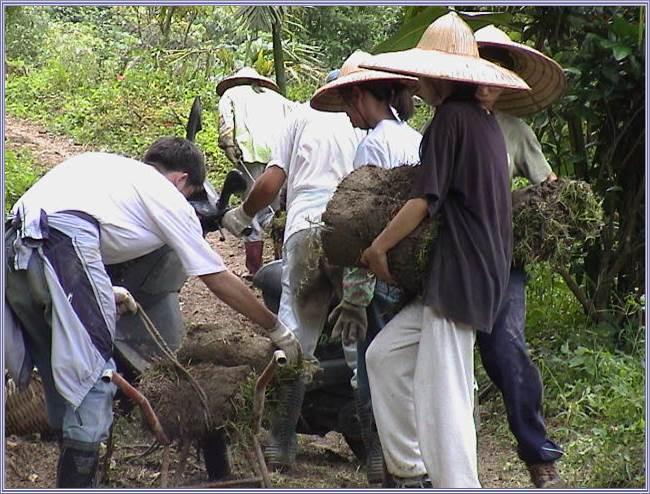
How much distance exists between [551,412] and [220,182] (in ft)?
22.1

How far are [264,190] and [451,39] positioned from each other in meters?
1.71

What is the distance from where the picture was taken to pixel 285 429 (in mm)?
5062

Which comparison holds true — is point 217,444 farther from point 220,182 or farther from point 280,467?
point 220,182

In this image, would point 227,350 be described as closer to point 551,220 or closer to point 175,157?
point 175,157

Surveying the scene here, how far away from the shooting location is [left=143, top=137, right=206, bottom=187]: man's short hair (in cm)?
463

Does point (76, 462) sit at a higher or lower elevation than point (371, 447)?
higher

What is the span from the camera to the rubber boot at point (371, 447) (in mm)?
4961

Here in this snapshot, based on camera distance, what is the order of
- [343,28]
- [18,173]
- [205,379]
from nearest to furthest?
[205,379]
[18,173]
[343,28]

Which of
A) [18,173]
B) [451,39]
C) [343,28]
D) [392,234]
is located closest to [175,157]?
[392,234]

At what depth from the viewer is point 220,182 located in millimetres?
11977

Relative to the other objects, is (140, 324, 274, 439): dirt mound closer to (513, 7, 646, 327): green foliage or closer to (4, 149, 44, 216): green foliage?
(513, 7, 646, 327): green foliage

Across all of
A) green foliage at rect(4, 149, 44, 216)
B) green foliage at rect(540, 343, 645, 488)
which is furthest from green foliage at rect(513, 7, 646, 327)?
green foliage at rect(4, 149, 44, 216)

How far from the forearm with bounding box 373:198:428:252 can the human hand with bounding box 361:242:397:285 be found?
0.06 ft

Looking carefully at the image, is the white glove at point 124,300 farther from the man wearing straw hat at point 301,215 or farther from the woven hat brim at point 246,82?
the woven hat brim at point 246,82
